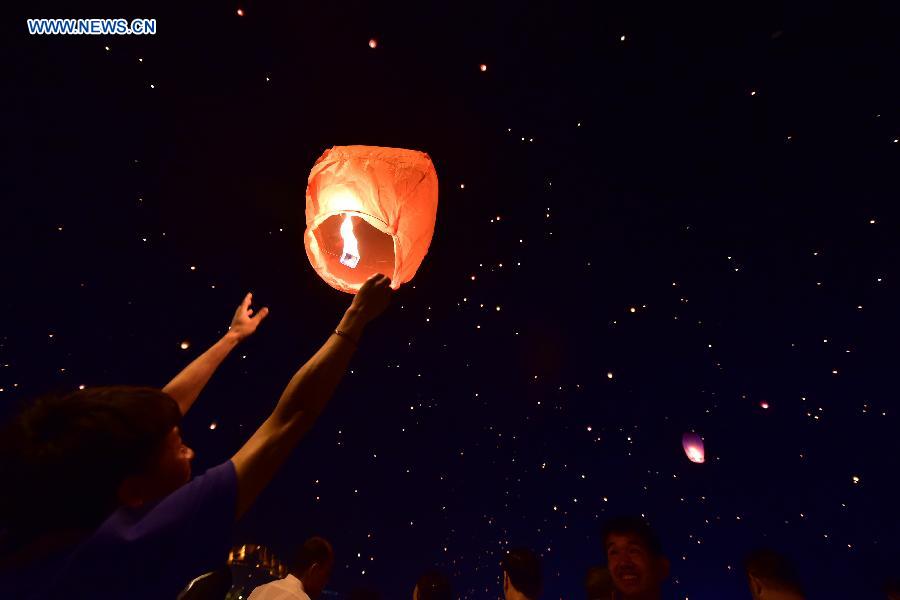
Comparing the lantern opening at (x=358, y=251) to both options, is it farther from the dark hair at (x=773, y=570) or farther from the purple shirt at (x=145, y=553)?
the dark hair at (x=773, y=570)

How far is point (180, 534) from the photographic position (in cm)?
91

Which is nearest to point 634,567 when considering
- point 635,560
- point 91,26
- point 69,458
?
point 635,560

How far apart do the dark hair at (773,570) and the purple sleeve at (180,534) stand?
3403 mm

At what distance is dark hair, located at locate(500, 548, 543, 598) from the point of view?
322 centimetres

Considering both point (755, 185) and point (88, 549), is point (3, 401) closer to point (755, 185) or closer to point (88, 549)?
point (88, 549)

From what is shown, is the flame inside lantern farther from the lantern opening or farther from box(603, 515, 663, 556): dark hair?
box(603, 515, 663, 556): dark hair

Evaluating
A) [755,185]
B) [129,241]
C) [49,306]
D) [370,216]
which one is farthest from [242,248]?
[755,185]

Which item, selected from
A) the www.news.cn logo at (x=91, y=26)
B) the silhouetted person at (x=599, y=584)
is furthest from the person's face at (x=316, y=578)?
the www.news.cn logo at (x=91, y=26)

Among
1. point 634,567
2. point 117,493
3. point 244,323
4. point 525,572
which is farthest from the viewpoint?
point 525,572

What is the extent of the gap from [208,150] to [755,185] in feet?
20.9

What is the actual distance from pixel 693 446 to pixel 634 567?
5.75 metres

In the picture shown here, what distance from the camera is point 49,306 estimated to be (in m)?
5.33

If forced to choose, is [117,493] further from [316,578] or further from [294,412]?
[316,578]

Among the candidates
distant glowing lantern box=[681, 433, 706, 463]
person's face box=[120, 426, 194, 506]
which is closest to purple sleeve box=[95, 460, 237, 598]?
person's face box=[120, 426, 194, 506]
